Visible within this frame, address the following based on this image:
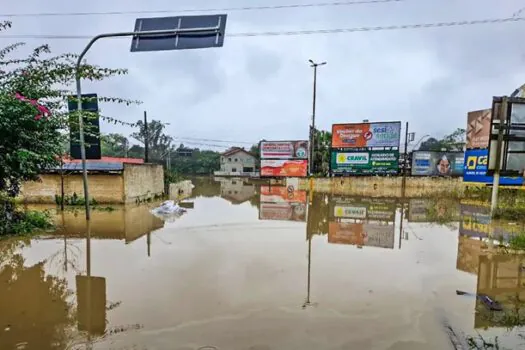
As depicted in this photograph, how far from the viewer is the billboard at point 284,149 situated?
2998cm

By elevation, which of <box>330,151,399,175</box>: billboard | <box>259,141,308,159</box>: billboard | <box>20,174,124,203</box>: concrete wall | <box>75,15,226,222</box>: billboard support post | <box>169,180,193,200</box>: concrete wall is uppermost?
<box>75,15,226,222</box>: billboard support post

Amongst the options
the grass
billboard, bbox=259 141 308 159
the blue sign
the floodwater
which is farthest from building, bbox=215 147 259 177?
the floodwater

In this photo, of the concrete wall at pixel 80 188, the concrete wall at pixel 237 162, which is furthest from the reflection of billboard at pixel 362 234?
the concrete wall at pixel 237 162

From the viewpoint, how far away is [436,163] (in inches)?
1093

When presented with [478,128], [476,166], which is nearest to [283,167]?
[478,128]

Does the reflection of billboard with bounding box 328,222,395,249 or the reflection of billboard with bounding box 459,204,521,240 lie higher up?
the reflection of billboard with bounding box 459,204,521,240

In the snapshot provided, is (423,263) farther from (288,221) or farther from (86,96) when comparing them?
(86,96)

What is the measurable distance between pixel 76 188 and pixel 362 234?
519 inches

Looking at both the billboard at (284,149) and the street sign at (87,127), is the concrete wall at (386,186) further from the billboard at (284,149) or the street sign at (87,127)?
the street sign at (87,127)

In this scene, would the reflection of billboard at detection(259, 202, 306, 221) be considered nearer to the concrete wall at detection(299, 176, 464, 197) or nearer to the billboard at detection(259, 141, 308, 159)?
the concrete wall at detection(299, 176, 464, 197)

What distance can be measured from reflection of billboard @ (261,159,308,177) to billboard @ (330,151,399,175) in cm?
384

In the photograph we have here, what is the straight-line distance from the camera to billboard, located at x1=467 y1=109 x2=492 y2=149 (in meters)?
19.1

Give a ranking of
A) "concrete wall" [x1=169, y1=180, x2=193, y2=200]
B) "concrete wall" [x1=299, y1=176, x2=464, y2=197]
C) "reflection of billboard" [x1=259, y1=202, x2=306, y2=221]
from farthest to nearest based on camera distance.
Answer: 1. "concrete wall" [x1=299, y1=176, x2=464, y2=197]
2. "concrete wall" [x1=169, y1=180, x2=193, y2=200]
3. "reflection of billboard" [x1=259, y1=202, x2=306, y2=221]

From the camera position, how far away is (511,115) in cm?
987
